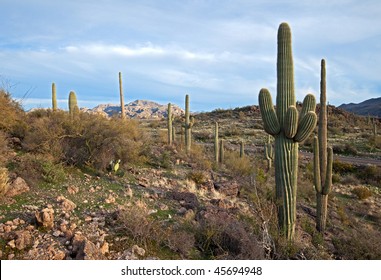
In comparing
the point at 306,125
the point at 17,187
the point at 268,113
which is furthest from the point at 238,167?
the point at 17,187

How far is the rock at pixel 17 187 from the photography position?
790cm

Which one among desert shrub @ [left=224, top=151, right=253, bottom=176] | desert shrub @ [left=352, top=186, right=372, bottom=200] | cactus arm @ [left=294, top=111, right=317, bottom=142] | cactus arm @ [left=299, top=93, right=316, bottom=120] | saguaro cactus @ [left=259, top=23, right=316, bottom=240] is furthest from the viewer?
desert shrub @ [left=224, top=151, right=253, bottom=176]

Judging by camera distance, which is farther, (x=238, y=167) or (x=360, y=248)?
(x=238, y=167)

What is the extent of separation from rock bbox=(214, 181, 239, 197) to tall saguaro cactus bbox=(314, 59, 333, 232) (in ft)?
10.1

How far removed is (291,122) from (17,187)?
276 inches

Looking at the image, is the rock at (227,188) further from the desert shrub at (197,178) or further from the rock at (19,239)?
the rock at (19,239)

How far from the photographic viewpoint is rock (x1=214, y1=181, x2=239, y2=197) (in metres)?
13.2

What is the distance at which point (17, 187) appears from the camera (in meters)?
8.16

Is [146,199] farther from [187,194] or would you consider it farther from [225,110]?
[225,110]

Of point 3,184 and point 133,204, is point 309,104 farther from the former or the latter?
point 3,184

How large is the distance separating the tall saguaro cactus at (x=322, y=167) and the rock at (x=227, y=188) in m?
3.09

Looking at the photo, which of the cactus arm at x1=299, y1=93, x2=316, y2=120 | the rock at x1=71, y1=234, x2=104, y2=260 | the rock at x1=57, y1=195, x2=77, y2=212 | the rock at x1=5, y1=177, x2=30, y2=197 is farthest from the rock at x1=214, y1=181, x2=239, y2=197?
the rock at x1=71, y1=234, x2=104, y2=260

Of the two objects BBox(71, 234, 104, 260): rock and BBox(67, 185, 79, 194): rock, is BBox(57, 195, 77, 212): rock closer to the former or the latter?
BBox(67, 185, 79, 194): rock

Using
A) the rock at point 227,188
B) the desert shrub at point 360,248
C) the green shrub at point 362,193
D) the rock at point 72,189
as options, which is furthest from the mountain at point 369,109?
the rock at point 72,189
